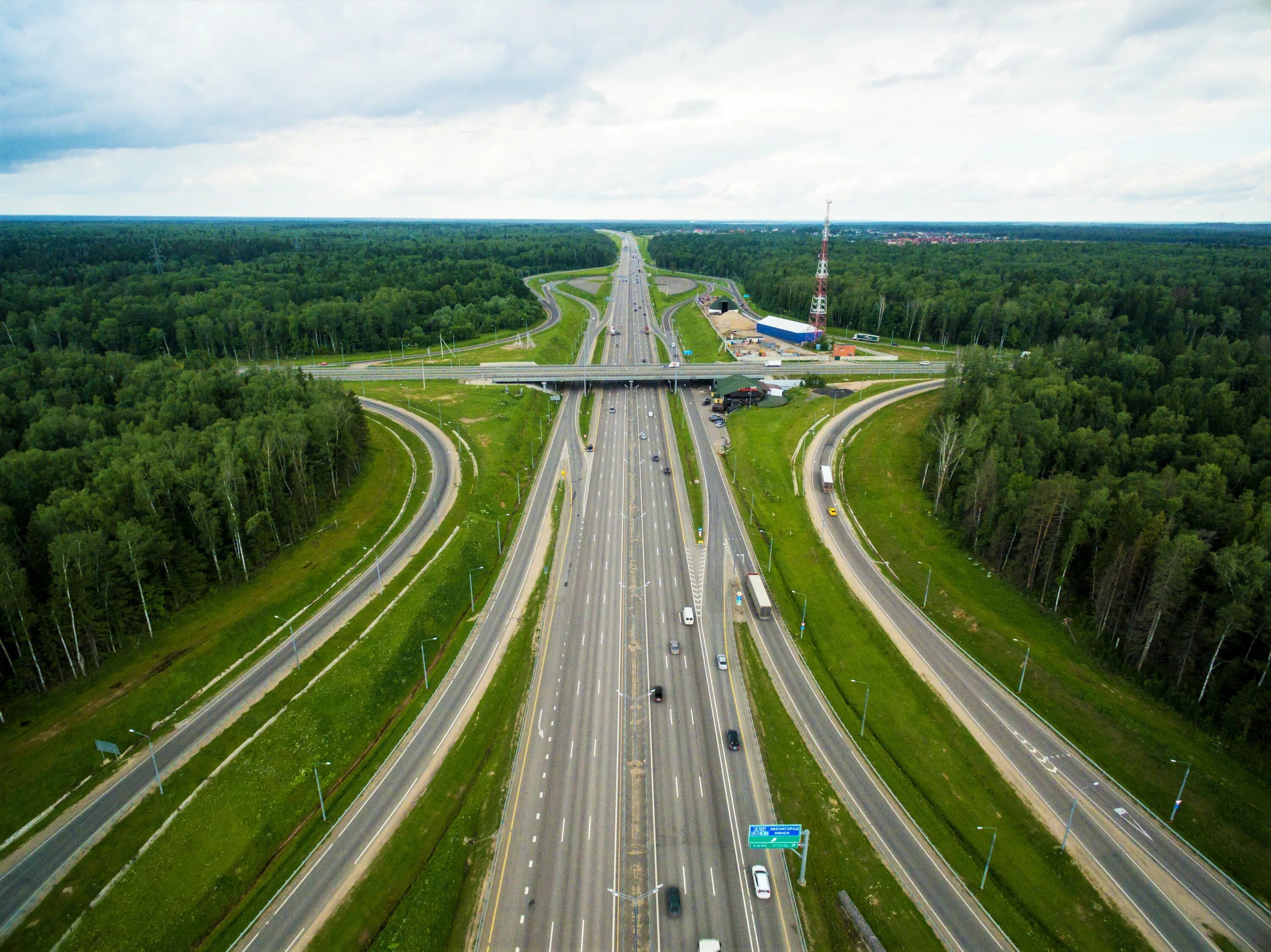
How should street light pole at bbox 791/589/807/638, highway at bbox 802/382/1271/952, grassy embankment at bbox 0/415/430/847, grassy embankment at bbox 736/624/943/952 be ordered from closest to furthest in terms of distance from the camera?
1. grassy embankment at bbox 736/624/943/952
2. highway at bbox 802/382/1271/952
3. grassy embankment at bbox 0/415/430/847
4. street light pole at bbox 791/589/807/638

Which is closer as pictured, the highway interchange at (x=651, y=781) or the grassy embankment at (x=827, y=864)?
the grassy embankment at (x=827, y=864)

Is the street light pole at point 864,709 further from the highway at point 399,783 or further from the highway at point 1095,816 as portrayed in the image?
the highway at point 399,783

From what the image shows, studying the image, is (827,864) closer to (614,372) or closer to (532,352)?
(614,372)

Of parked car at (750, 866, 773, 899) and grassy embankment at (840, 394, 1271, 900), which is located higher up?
grassy embankment at (840, 394, 1271, 900)

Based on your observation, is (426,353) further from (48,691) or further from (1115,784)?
(1115,784)

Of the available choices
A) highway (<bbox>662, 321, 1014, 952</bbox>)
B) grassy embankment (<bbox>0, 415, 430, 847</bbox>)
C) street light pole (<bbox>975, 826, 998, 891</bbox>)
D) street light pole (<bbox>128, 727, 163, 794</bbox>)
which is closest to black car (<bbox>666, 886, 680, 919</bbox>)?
highway (<bbox>662, 321, 1014, 952</bbox>)

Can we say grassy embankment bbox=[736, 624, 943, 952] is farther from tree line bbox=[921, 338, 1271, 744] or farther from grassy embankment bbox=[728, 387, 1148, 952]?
tree line bbox=[921, 338, 1271, 744]

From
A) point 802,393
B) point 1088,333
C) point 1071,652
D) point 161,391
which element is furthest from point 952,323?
point 161,391

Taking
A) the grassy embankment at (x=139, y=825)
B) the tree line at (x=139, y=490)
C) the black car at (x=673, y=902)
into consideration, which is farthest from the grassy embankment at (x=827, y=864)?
the tree line at (x=139, y=490)
